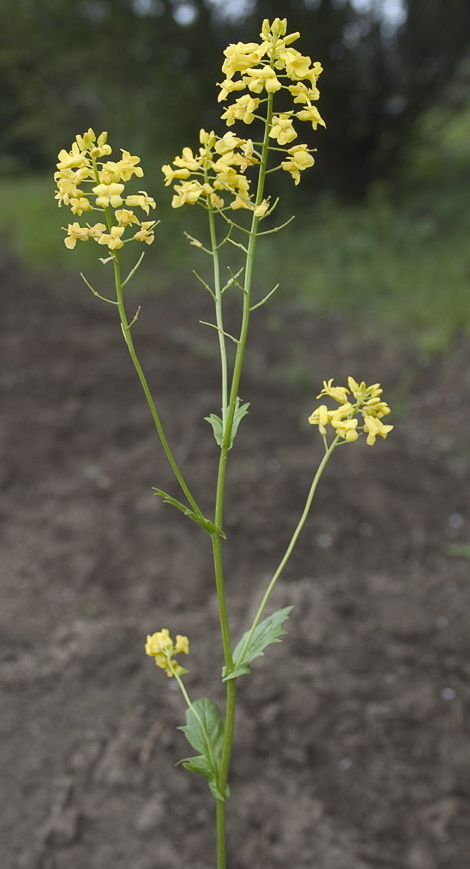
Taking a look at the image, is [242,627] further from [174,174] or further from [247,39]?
[247,39]

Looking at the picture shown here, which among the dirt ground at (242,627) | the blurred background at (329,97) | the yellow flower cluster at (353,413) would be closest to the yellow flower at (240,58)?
the yellow flower cluster at (353,413)

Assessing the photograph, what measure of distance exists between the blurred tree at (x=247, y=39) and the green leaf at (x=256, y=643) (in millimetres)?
7100

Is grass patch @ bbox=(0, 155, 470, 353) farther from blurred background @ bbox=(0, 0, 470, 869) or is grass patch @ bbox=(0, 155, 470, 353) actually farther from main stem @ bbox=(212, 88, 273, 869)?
main stem @ bbox=(212, 88, 273, 869)

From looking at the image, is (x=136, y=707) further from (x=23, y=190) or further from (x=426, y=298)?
(x=23, y=190)

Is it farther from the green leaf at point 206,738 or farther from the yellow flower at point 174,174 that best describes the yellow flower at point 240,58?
the green leaf at point 206,738

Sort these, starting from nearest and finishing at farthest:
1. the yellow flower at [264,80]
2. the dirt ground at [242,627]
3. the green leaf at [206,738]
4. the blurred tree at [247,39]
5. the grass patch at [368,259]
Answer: the yellow flower at [264,80] < the green leaf at [206,738] < the dirt ground at [242,627] < the grass patch at [368,259] < the blurred tree at [247,39]

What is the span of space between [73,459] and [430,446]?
1940 mm

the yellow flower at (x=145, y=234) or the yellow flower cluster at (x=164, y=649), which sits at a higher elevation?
the yellow flower at (x=145, y=234)

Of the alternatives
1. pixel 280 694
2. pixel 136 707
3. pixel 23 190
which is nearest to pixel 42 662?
pixel 136 707

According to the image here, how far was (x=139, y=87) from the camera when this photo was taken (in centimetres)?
829

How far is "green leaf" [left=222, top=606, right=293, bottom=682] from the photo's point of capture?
145 cm

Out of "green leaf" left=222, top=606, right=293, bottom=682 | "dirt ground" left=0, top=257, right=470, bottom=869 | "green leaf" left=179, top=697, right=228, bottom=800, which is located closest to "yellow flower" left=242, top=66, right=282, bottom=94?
"green leaf" left=222, top=606, right=293, bottom=682

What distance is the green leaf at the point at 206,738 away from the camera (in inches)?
61.5

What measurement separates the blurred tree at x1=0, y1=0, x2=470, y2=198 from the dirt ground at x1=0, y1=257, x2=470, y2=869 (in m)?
3.86
